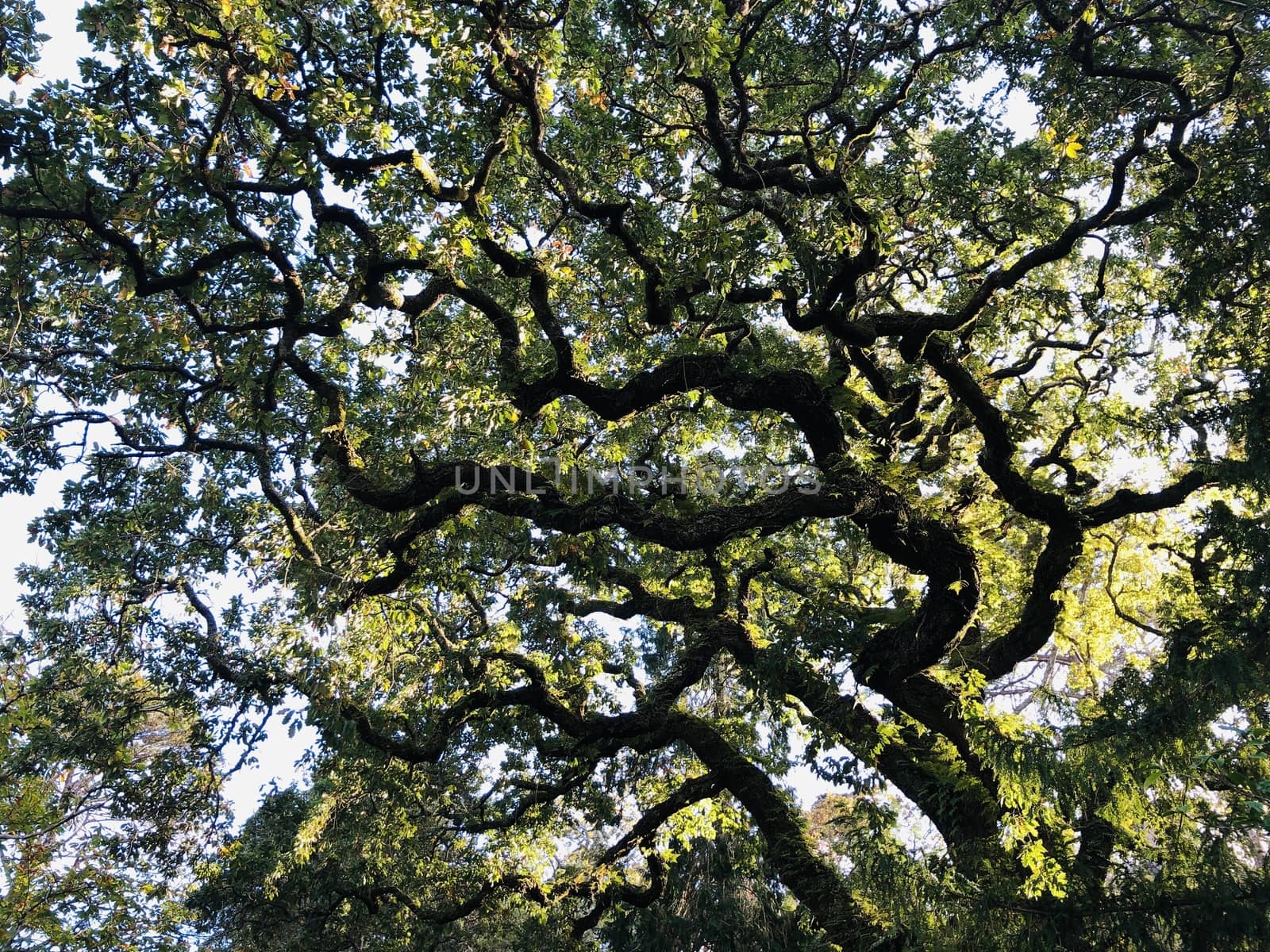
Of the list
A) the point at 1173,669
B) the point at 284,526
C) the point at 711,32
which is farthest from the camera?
the point at 284,526

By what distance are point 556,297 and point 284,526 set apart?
10.9 ft

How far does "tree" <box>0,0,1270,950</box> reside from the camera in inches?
203

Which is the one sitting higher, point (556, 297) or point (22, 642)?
point (556, 297)

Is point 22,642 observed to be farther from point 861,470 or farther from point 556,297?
point 861,470

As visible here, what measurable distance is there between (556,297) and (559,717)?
13.1ft

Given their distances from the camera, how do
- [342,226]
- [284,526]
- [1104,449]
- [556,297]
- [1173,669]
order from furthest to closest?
[1104,449], [556,297], [284,526], [342,226], [1173,669]

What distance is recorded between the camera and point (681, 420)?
859 centimetres

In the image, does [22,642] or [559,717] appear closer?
[559,717]

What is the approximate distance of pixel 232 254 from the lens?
5.53 meters

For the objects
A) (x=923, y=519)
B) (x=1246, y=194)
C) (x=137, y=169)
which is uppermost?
(x=137, y=169)

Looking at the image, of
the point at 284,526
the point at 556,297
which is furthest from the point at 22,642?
the point at 556,297

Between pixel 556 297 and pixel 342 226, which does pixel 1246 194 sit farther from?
pixel 342 226

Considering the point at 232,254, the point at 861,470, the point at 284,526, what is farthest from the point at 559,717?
the point at 232,254

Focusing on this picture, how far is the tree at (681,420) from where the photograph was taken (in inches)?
203
